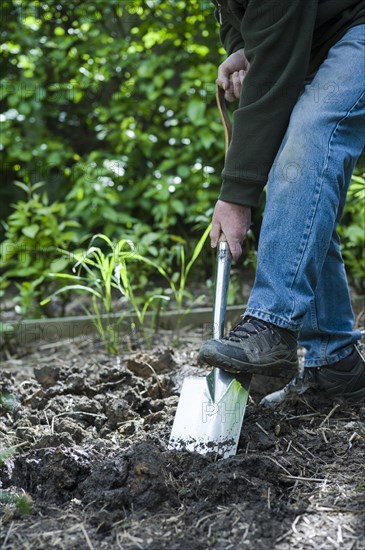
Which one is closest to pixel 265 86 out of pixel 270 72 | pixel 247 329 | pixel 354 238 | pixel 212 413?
pixel 270 72

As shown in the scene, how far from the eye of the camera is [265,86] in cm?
193

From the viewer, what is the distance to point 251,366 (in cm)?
184

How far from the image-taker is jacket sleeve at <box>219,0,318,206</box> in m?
1.87

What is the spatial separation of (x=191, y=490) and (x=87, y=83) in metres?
3.28

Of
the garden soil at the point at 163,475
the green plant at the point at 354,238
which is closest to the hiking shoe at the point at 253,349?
the garden soil at the point at 163,475

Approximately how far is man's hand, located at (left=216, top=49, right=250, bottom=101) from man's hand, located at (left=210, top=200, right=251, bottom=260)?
0.48m

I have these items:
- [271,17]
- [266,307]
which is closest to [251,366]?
[266,307]

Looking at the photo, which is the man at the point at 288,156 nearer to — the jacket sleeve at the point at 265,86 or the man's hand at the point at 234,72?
the jacket sleeve at the point at 265,86

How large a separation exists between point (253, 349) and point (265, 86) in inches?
28.9

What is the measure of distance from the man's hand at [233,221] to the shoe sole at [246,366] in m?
0.34

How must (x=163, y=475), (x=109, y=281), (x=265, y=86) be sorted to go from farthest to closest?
(x=109, y=281) → (x=265, y=86) → (x=163, y=475)

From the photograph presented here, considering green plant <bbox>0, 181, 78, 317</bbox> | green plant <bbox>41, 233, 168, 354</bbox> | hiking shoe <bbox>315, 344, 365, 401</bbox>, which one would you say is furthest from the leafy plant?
hiking shoe <bbox>315, 344, 365, 401</bbox>

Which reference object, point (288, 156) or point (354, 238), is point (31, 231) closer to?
point (354, 238)

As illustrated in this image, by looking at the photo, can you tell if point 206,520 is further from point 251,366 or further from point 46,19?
point 46,19
